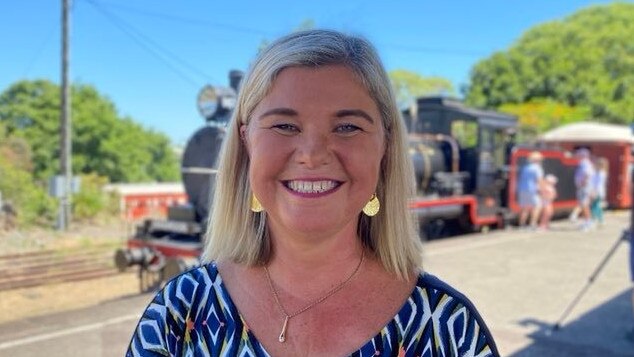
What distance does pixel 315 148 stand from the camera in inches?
53.6

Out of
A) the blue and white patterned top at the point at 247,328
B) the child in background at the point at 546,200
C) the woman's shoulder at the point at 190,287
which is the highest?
the woman's shoulder at the point at 190,287

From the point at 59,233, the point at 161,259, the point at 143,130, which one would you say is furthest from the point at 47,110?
the point at 161,259

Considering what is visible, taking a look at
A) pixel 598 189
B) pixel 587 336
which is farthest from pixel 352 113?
pixel 598 189

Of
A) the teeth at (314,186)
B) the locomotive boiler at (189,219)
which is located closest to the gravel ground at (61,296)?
the locomotive boiler at (189,219)

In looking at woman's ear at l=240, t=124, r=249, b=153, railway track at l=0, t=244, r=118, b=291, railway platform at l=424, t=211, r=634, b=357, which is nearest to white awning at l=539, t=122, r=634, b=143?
railway platform at l=424, t=211, r=634, b=357

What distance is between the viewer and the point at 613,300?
23.1 feet

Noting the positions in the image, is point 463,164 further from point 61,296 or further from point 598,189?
point 61,296

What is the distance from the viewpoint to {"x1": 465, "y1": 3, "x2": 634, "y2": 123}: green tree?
3503cm

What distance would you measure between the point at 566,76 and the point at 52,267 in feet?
112

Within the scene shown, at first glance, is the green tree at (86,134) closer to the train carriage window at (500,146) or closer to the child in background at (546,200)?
the train carriage window at (500,146)

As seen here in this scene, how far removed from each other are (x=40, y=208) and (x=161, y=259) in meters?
6.03

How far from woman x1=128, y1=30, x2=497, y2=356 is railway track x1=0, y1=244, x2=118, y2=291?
6.43m

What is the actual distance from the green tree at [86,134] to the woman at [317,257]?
2054cm

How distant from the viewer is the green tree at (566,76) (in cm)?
3503
